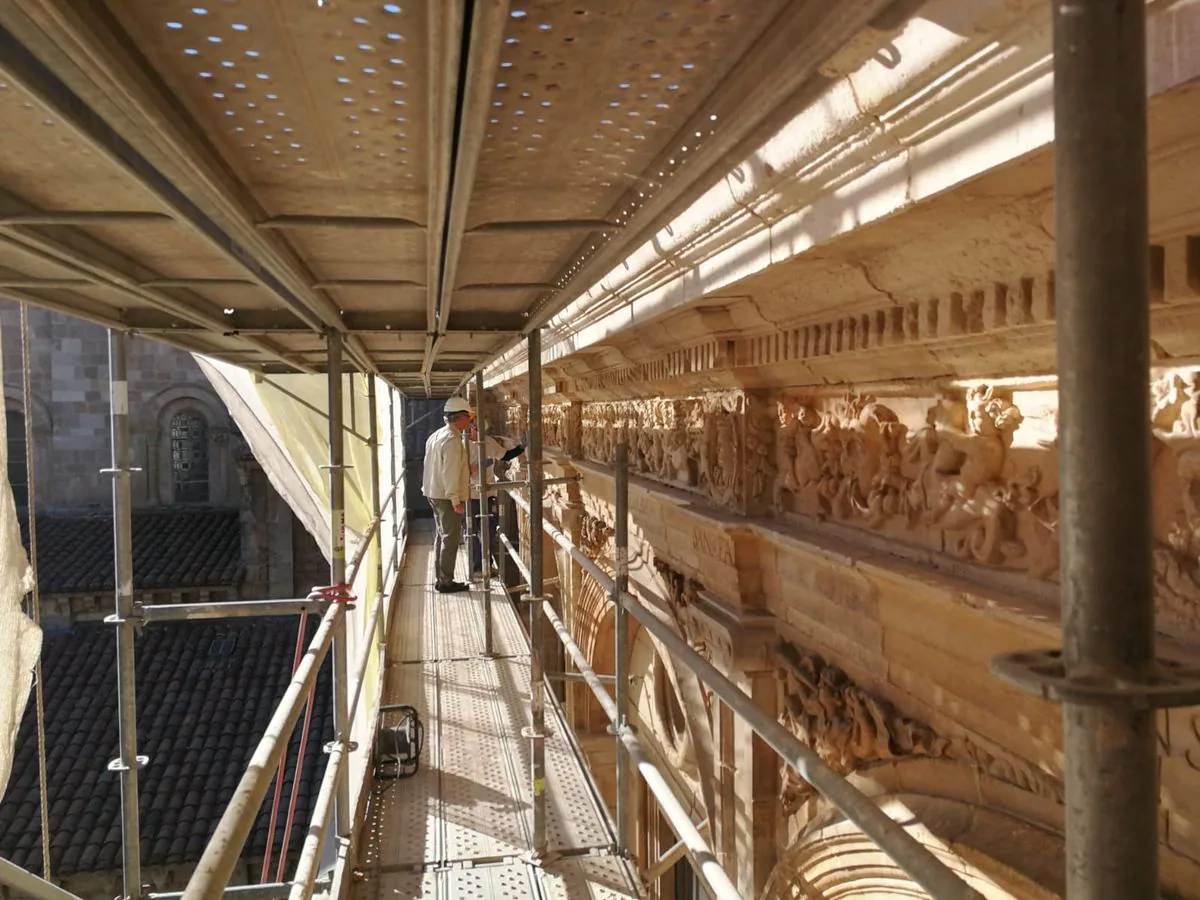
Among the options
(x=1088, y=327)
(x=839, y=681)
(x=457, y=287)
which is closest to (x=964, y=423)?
(x=839, y=681)

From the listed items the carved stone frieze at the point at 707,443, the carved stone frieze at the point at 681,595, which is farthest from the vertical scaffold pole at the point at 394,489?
the carved stone frieze at the point at 681,595

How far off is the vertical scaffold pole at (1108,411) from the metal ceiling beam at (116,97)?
0.98 m

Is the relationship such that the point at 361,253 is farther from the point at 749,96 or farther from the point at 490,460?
the point at 490,460

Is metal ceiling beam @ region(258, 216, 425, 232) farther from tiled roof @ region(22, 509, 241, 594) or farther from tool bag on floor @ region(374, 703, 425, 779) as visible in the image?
tiled roof @ region(22, 509, 241, 594)

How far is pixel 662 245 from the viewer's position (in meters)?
2.63

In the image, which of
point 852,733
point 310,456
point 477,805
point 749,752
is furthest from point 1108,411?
point 310,456

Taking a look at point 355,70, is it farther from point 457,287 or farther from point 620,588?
point 620,588

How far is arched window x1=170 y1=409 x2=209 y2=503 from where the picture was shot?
19.8m

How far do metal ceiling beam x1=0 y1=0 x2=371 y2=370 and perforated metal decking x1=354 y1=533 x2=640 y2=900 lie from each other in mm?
2682

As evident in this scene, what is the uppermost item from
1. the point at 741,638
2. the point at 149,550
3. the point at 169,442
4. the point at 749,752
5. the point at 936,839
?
the point at 169,442

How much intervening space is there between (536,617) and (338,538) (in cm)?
96

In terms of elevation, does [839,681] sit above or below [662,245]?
below

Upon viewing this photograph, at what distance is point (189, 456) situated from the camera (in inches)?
786

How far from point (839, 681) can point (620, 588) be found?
0.80 m
